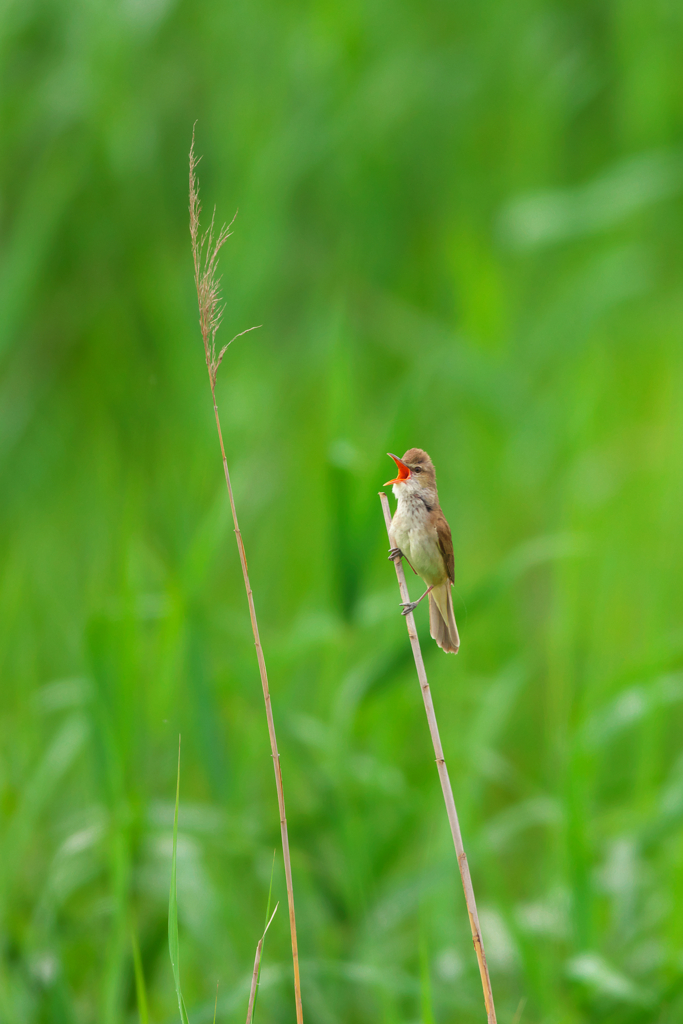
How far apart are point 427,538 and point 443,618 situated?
119mm

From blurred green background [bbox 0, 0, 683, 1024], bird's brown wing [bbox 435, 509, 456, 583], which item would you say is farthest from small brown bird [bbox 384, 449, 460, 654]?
blurred green background [bbox 0, 0, 683, 1024]

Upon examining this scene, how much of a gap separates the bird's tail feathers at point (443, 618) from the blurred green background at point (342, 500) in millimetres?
463

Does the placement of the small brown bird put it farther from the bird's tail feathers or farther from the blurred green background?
the blurred green background

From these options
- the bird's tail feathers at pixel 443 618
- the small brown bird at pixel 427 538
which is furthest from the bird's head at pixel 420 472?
the bird's tail feathers at pixel 443 618

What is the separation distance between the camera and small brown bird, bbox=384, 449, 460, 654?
1.30m

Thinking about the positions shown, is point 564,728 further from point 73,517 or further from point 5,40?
point 5,40

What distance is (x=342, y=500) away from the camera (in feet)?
6.81

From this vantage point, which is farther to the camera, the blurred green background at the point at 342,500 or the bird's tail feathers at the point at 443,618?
the blurred green background at the point at 342,500

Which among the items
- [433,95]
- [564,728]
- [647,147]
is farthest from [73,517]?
[647,147]

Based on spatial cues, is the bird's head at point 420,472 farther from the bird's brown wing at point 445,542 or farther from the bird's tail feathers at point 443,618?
the bird's tail feathers at point 443,618

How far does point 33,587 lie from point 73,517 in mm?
625

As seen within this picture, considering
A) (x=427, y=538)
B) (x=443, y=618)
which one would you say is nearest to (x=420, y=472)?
(x=427, y=538)

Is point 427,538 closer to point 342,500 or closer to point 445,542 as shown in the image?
point 445,542

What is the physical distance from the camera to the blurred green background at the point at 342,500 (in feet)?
6.89
